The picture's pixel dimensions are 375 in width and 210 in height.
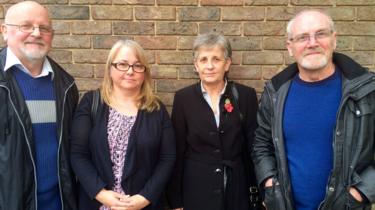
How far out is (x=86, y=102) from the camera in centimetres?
262

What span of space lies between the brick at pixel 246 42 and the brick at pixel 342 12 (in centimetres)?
61

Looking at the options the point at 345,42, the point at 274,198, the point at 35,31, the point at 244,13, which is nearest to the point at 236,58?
the point at 244,13

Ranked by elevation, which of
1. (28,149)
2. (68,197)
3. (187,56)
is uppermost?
(187,56)

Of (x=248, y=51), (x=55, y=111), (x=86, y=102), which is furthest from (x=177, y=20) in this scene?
(x=55, y=111)

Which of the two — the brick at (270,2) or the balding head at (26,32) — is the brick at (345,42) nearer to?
the brick at (270,2)

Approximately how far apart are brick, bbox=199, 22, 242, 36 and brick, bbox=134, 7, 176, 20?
0.27 metres

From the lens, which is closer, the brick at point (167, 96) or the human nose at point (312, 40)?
the human nose at point (312, 40)

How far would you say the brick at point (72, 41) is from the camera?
3.24m

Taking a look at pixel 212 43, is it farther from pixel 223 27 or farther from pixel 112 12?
pixel 112 12

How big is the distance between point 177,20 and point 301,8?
3.39ft

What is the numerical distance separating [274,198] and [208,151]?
0.57m

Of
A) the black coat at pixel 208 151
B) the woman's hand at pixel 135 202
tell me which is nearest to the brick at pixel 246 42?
the black coat at pixel 208 151

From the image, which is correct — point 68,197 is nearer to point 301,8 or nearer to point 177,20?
point 177,20

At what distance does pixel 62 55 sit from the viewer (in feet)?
10.8
